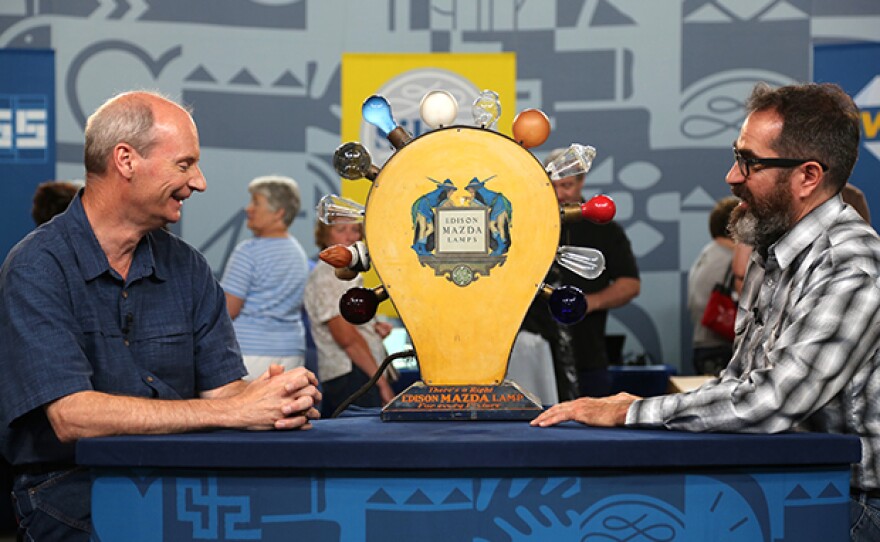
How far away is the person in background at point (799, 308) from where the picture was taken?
1.70 meters

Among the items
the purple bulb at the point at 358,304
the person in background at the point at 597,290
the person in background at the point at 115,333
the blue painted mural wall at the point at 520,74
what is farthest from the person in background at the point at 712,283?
the person in background at the point at 115,333

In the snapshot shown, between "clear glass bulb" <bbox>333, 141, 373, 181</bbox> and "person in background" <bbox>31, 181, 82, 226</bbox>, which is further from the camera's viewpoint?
"person in background" <bbox>31, 181, 82, 226</bbox>

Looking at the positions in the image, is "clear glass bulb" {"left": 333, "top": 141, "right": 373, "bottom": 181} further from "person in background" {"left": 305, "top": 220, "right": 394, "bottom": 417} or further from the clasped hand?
"person in background" {"left": 305, "top": 220, "right": 394, "bottom": 417}

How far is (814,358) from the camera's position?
171 cm

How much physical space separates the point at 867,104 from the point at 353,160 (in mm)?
4870

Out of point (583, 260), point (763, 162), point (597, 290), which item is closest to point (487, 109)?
point (583, 260)

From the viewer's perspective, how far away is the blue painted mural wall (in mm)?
6523

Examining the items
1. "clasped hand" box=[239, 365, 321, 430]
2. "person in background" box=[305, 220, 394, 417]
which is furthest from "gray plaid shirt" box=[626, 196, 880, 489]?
"person in background" box=[305, 220, 394, 417]

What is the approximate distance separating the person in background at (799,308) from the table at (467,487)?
112mm

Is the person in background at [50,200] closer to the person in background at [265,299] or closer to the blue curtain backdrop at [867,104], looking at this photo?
the person in background at [265,299]

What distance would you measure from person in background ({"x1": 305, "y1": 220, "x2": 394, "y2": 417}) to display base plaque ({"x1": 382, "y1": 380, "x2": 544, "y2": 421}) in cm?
218

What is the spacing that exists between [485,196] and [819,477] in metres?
0.73

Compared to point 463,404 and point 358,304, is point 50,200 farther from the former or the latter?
point 463,404

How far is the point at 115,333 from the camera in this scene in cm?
191
